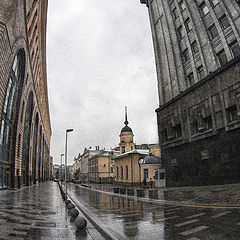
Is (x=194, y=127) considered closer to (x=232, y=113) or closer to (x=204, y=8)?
(x=232, y=113)

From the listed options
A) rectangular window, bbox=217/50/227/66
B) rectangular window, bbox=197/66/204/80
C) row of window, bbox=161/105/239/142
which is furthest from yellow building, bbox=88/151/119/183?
rectangular window, bbox=217/50/227/66

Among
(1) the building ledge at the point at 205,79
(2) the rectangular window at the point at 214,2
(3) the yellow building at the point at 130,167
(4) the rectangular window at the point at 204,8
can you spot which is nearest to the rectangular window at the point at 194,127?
(1) the building ledge at the point at 205,79

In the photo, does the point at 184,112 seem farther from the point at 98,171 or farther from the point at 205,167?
the point at 98,171

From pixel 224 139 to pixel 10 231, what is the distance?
60.5 ft

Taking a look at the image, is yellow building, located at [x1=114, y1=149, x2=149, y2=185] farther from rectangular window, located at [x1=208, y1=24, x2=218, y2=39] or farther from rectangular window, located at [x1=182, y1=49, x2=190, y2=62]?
rectangular window, located at [x1=208, y1=24, x2=218, y2=39]

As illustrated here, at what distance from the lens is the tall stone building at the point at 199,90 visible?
19234mm

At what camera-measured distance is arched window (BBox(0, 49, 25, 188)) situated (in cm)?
2283

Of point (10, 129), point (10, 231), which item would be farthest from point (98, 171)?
point (10, 231)

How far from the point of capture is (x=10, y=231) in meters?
7.06

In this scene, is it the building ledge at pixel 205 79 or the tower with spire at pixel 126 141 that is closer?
the building ledge at pixel 205 79

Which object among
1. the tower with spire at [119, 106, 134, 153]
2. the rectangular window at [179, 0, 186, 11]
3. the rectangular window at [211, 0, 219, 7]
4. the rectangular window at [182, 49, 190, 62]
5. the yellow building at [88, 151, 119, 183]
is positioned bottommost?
the yellow building at [88, 151, 119, 183]

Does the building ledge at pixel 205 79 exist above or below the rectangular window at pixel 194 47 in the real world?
below

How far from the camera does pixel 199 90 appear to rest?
22875 mm

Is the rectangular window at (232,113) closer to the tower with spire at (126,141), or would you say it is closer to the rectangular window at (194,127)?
the rectangular window at (194,127)
